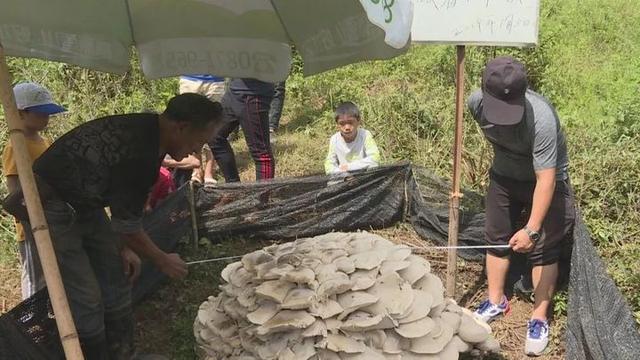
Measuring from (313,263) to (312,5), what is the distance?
1.18 m

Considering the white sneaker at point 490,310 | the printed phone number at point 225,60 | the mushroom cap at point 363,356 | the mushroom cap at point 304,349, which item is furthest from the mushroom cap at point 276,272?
the white sneaker at point 490,310

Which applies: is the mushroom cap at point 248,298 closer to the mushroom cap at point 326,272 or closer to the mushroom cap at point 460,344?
the mushroom cap at point 326,272

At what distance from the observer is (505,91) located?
3.03m

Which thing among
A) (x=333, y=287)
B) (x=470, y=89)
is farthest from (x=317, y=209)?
(x=470, y=89)

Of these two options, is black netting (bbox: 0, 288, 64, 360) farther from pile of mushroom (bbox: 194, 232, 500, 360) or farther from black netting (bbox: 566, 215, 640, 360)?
black netting (bbox: 566, 215, 640, 360)

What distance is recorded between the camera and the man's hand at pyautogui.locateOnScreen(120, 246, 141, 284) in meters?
3.18

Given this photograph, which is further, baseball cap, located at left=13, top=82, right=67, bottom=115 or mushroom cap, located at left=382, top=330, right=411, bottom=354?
baseball cap, located at left=13, top=82, right=67, bottom=115

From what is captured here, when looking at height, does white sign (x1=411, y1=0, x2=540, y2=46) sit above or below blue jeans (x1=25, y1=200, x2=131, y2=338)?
above

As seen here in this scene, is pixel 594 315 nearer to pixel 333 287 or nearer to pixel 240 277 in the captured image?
pixel 333 287

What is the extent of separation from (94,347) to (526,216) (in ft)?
8.50

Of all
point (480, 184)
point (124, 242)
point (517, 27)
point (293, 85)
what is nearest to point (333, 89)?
point (293, 85)

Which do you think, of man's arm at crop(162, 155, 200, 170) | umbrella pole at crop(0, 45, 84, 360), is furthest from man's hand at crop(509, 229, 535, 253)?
man's arm at crop(162, 155, 200, 170)

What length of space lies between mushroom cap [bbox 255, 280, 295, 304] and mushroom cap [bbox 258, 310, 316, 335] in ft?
0.23

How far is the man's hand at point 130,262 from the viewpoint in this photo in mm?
3178
